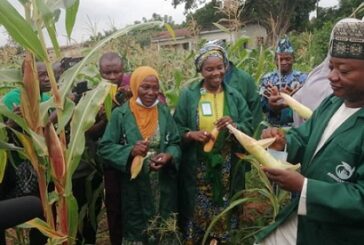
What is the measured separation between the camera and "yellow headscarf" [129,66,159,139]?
9.34 ft

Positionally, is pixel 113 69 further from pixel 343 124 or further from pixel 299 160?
pixel 343 124

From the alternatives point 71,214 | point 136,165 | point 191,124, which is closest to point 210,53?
point 191,124

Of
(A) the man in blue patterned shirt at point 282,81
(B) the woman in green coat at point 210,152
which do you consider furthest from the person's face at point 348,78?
(A) the man in blue patterned shirt at point 282,81

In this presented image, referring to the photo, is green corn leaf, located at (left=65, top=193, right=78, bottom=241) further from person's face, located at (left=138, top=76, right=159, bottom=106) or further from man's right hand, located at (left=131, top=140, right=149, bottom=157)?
person's face, located at (left=138, top=76, right=159, bottom=106)

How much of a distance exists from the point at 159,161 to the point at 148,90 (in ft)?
1.53

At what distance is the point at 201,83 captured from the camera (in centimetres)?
309

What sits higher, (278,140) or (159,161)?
(278,140)

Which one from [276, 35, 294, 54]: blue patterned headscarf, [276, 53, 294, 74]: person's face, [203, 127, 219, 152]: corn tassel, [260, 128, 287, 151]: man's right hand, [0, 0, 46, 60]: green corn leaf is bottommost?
[203, 127, 219, 152]: corn tassel

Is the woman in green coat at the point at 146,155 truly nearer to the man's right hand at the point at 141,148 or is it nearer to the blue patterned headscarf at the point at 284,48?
the man's right hand at the point at 141,148

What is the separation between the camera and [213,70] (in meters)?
2.95

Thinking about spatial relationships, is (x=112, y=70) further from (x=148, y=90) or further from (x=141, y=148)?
(x=141, y=148)

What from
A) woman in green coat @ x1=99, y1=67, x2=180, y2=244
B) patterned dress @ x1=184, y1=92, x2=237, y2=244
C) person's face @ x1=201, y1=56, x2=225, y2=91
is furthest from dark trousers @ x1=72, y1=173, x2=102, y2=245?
person's face @ x1=201, y1=56, x2=225, y2=91

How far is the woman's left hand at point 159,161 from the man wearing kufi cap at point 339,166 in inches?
45.1

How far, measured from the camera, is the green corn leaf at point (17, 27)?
1703mm
